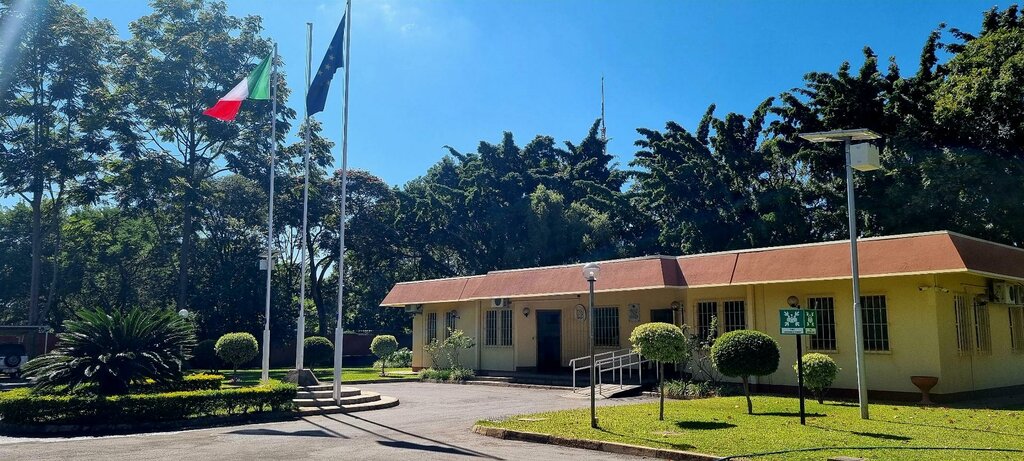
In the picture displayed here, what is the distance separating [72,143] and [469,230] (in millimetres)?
22484

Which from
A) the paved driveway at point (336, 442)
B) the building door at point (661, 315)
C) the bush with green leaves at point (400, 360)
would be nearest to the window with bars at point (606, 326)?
the building door at point (661, 315)

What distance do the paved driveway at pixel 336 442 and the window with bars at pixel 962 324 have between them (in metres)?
7.81

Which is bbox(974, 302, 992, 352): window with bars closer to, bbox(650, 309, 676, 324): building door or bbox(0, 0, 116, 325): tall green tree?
bbox(650, 309, 676, 324): building door

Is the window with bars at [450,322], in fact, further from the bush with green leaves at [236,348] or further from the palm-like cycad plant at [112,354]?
the palm-like cycad plant at [112,354]

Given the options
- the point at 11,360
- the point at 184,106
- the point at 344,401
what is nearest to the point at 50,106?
the point at 184,106

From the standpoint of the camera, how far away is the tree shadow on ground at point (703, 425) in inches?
461

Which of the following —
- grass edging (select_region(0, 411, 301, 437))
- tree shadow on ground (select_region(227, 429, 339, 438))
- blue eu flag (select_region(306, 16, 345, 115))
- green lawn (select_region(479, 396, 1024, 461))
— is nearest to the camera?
green lawn (select_region(479, 396, 1024, 461))

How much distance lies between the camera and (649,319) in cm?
2120

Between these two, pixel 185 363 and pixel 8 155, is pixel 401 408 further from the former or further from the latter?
pixel 8 155

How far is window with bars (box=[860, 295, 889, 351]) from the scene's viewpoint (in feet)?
52.7

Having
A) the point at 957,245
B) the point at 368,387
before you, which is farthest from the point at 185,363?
the point at 957,245

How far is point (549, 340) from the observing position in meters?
24.5

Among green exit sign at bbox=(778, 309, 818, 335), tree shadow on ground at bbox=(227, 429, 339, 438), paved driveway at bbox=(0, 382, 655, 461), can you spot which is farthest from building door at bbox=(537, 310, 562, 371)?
green exit sign at bbox=(778, 309, 818, 335)

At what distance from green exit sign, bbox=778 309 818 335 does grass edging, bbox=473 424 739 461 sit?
3707 mm
